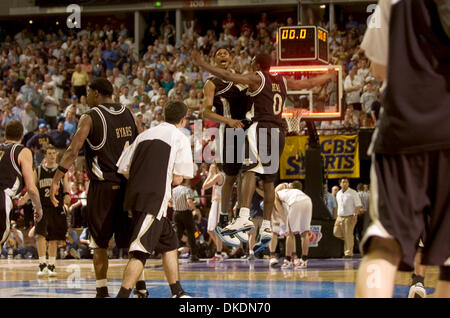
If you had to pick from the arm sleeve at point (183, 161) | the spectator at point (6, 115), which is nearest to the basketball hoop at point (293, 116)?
the arm sleeve at point (183, 161)

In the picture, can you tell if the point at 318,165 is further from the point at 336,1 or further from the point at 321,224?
the point at 336,1

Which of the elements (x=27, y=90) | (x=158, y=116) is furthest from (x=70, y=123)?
(x=158, y=116)

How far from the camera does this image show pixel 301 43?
1659 cm

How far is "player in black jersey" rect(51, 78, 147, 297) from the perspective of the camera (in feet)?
26.7

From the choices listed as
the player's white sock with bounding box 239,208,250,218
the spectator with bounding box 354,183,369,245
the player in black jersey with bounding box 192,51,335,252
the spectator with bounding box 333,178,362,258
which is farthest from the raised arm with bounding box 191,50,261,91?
the spectator with bounding box 354,183,369,245

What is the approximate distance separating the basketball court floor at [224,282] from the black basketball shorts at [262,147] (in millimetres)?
1679

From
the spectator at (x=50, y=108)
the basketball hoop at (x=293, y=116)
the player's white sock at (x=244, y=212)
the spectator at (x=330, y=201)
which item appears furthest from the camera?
the spectator at (x=50, y=108)

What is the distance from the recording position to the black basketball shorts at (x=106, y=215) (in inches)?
319

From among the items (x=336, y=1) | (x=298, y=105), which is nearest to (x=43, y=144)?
(x=298, y=105)

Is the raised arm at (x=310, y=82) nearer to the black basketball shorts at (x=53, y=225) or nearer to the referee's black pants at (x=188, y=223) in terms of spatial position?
the black basketball shorts at (x=53, y=225)

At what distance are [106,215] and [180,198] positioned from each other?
9.11m

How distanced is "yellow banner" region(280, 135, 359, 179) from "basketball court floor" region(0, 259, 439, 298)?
4.27 metres
